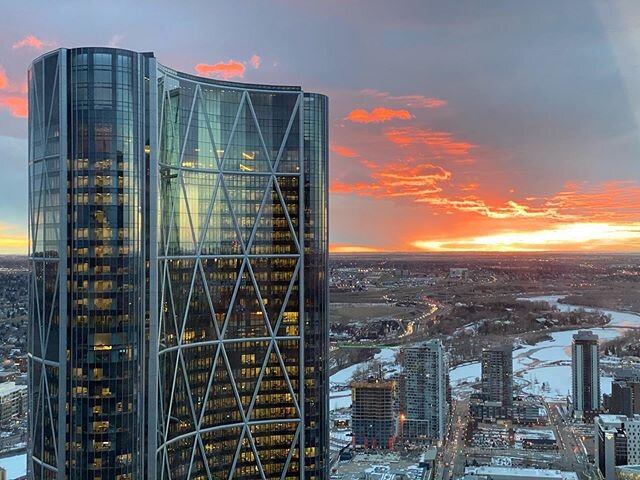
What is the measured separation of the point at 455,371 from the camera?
17.5 meters

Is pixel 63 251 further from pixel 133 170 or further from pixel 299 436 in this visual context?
pixel 299 436

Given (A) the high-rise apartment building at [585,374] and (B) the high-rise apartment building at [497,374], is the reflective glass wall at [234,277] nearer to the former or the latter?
(B) the high-rise apartment building at [497,374]

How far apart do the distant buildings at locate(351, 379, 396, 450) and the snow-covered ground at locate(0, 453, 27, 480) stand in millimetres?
6814

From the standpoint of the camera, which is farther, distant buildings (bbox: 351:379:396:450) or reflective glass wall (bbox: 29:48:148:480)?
distant buildings (bbox: 351:379:396:450)

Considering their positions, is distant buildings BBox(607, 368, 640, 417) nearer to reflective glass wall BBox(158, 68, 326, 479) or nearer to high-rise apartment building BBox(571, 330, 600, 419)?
high-rise apartment building BBox(571, 330, 600, 419)

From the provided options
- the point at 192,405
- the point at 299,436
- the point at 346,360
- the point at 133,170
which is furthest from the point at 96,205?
the point at 346,360

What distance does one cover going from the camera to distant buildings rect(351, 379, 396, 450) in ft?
45.8

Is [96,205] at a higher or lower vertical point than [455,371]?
higher

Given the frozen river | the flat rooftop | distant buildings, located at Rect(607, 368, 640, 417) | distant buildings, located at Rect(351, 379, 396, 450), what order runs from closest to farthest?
the flat rooftop
distant buildings, located at Rect(351, 379, 396, 450)
distant buildings, located at Rect(607, 368, 640, 417)
the frozen river

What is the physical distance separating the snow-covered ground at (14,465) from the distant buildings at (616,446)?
9.76 metres

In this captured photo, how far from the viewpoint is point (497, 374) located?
17.2m

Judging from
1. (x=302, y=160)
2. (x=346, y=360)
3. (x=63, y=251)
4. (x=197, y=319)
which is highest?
(x=302, y=160)

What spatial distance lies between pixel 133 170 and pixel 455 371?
12619 mm

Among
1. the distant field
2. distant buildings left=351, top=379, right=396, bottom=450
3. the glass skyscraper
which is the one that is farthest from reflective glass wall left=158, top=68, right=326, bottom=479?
the distant field
